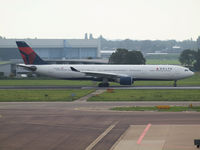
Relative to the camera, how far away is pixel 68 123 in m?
32.9

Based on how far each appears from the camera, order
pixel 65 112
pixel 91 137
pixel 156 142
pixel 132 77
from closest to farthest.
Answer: pixel 156 142 → pixel 91 137 → pixel 65 112 → pixel 132 77

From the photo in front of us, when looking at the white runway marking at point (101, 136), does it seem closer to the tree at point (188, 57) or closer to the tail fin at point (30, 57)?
the tail fin at point (30, 57)

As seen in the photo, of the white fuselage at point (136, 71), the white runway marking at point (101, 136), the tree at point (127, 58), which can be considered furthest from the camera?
the tree at point (127, 58)

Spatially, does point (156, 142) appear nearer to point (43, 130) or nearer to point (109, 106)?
point (43, 130)

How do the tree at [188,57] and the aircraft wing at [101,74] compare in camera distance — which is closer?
the aircraft wing at [101,74]

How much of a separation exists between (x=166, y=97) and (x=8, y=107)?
1822 centimetres

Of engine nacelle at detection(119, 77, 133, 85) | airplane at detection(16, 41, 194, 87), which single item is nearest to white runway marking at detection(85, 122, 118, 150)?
engine nacelle at detection(119, 77, 133, 85)

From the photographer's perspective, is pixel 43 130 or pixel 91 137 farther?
pixel 43 130

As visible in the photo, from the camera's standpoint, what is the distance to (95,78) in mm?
68250

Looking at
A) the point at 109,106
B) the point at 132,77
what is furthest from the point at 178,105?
the point at 132,77

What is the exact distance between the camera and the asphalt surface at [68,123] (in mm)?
25984

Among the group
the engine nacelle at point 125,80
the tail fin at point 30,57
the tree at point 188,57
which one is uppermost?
the tail fin at point 30,57

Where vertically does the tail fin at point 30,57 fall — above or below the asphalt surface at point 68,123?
above

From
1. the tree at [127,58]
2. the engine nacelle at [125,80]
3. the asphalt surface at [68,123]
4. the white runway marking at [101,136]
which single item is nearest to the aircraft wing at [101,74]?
the engine nacelle at [125,80]
